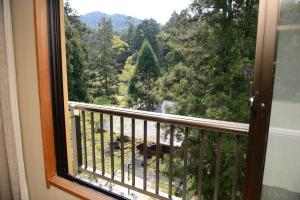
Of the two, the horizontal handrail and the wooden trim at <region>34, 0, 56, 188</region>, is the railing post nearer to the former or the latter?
the horizontal handrail

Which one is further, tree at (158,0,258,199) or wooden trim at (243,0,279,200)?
tree at (158,0,258,199)

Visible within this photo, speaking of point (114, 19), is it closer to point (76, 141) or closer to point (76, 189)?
point (76, 141)

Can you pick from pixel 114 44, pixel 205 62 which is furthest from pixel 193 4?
pixel 114 44

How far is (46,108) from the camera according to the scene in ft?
4.97

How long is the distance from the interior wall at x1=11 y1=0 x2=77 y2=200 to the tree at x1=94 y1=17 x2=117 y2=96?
2376 millimetres

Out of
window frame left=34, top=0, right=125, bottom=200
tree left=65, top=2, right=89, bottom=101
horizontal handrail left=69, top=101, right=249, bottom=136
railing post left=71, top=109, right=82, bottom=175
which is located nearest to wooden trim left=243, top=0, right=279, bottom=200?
horizontal handrail left=69, top=101, right=249, bottom=136

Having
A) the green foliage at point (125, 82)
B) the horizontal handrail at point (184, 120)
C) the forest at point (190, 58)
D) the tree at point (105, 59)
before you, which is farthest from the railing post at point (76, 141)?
the tree at point (105, 59)

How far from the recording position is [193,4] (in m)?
3.62

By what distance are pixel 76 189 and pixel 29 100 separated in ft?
2.45

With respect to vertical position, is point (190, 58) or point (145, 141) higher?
point (190, 58)

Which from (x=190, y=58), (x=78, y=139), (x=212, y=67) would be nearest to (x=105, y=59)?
(x=190, y=58)

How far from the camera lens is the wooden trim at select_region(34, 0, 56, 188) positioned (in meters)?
1.41

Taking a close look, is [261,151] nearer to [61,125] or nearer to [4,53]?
[61,125]

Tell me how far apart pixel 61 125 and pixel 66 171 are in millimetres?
383
